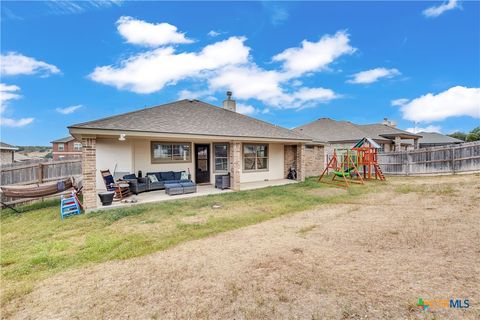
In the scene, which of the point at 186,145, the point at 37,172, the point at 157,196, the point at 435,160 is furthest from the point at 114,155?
the point at 435,160

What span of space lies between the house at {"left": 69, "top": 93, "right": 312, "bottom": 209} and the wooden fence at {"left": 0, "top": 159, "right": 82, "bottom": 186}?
227 centimetres

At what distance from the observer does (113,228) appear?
551 cm

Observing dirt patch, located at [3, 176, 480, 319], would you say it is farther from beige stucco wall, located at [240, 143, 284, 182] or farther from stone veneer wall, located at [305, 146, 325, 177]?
stone veneer wall, located at [305, 146, 325, 177]

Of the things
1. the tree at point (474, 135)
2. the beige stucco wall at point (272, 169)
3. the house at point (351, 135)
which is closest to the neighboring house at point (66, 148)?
the house at point (351, 135)

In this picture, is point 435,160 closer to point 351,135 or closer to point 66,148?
point 351,135

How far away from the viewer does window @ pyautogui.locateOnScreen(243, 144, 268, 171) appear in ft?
40.7

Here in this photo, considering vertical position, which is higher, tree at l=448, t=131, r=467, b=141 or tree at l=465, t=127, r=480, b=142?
tree at l=448, t=131, r=467, b=141

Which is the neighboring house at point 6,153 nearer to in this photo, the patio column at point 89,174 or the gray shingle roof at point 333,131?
the patio column at point 89,174

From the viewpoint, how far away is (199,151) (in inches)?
446

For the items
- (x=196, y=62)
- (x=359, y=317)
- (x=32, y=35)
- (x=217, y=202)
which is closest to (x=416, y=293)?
Result: (x=359, y=317)

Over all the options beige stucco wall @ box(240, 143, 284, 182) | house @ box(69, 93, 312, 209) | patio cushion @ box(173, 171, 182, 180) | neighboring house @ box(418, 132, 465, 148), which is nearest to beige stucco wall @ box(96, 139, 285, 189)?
house @ box(69, 93, 312, 209)

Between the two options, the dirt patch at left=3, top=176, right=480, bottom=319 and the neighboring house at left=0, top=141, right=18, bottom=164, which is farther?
the neighboring house at left=0, top=141, right=18, bottom=164

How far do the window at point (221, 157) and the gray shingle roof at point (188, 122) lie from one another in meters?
1.25

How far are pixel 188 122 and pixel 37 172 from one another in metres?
6.62
